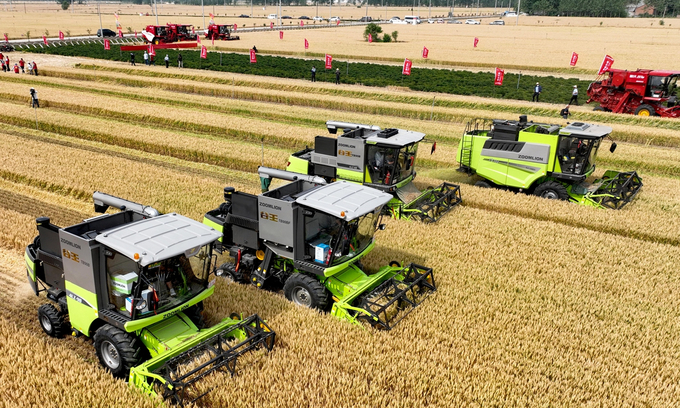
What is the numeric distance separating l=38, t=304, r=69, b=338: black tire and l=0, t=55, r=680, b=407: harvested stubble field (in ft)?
0.62

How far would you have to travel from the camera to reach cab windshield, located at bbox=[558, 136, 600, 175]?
696 inches

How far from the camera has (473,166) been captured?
1961cm

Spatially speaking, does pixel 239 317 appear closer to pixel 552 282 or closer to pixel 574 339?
pixel 574 339

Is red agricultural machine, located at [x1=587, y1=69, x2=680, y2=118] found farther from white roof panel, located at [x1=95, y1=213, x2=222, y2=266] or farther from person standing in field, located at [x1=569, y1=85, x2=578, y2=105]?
white roof panel, located at [x1=95, y1=213, x2=222, y2=266]

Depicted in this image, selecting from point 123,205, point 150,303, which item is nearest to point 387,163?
point 123,205

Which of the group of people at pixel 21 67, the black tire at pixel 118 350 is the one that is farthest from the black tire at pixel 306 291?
the group of people at pixel 21 67

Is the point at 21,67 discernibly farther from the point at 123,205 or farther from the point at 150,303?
the point at 150,303

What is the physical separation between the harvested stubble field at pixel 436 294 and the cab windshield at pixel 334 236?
1224 mm

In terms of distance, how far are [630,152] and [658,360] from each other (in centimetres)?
1825

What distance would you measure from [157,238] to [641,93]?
32962 millimetres

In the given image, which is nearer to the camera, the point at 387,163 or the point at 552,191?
the point at 387,163

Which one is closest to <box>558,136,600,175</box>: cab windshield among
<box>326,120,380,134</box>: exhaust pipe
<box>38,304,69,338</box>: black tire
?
<box>326,120,380,134</box>: exhaust pipe

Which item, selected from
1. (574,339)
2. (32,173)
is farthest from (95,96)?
(574,339)

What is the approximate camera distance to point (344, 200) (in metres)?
10.6
